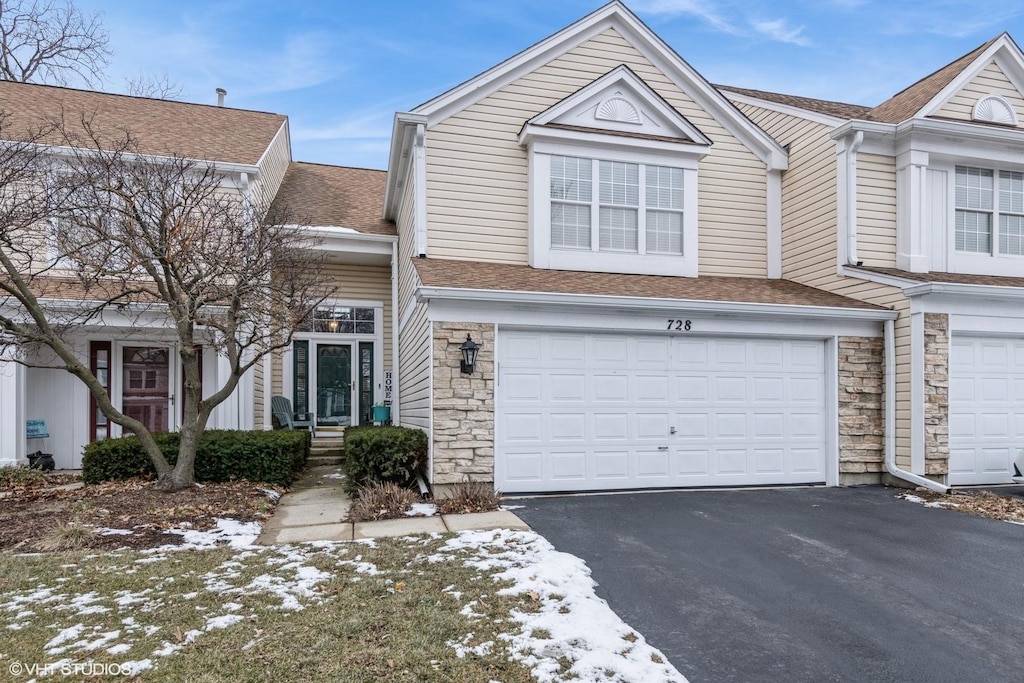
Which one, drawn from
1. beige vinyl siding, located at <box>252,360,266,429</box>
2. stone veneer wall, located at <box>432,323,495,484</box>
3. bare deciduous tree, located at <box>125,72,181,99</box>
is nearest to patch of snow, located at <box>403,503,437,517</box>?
stone veneer wall, located at <box>432,323,495,484</box>

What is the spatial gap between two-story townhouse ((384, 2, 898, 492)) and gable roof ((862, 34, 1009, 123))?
1746 mm

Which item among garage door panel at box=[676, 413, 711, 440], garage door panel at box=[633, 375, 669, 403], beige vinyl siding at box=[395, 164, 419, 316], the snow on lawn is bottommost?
the snow on lawn

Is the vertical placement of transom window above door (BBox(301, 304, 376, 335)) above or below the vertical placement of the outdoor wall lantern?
above

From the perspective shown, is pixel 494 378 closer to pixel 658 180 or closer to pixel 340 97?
pixel 658 180

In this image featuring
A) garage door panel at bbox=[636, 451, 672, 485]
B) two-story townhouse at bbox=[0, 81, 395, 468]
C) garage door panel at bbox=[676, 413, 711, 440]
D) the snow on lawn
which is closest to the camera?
the snow on lawn

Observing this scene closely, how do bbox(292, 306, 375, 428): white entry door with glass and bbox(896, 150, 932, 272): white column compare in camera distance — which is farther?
bbox(292, 306, 375, 428): white entry door with glass

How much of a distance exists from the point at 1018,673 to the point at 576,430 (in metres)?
4.98

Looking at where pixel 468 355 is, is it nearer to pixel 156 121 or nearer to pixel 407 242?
pixel 407 242

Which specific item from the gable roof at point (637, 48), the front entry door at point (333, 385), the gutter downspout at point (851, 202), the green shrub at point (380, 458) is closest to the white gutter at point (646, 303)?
the gutter downspout at point (851, 202)

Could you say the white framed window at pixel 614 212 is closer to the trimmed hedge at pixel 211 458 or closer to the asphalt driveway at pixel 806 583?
the asphalt driveway at pixel 806 583

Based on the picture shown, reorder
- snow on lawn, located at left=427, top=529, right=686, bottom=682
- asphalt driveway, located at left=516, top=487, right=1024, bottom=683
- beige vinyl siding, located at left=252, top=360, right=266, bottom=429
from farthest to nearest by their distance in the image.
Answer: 1. beige vinyl siding, located at left=252, top=360, right=266, bottom=429
2. asphalt driveway, located at left=516, top=487, right=1024, bottom=683
3. snow on lawn, located at left=427, top=529, right=686, bottom=682

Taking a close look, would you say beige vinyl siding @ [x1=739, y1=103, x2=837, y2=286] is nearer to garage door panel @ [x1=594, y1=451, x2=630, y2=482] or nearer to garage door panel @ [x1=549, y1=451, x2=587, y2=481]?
garage door panel @ [x1=594, y1=451, x2=630, y2=482]

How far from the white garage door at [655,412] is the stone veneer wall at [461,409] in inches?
7.9

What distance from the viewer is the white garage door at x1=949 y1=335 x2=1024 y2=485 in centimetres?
859
